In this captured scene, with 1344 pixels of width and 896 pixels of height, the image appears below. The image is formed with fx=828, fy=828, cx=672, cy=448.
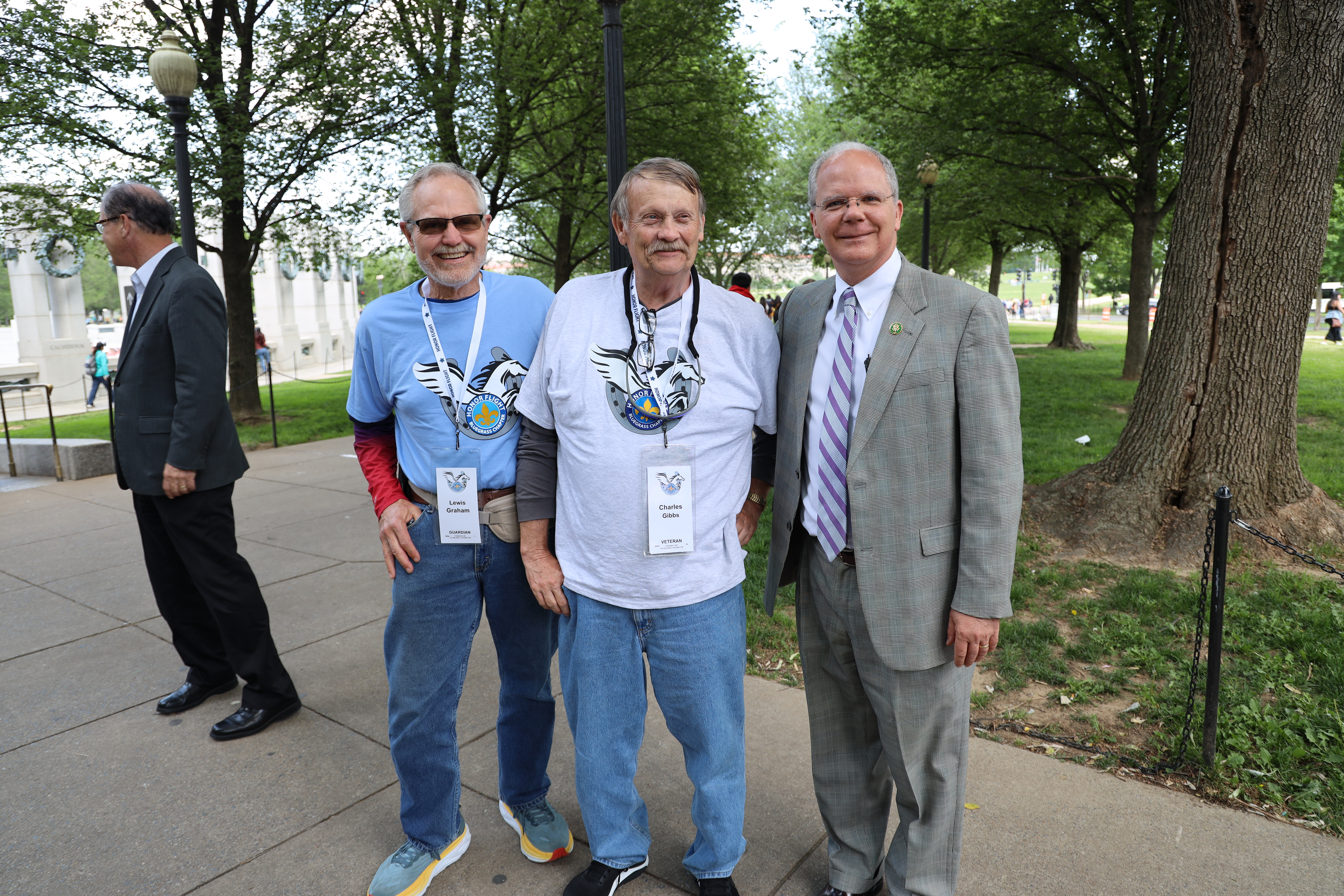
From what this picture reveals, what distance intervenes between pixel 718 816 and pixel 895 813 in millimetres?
920

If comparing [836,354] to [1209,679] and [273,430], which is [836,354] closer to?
[1209,679]

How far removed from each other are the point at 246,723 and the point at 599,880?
198 cm

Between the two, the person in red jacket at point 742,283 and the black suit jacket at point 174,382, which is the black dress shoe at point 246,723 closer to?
the black suit jacket at point 174,382

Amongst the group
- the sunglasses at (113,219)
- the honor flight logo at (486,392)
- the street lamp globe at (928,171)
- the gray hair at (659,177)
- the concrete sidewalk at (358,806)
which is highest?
the street lamp globe at (928,171)

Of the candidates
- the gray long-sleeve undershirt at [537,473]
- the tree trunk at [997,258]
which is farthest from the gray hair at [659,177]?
the tree trunk at [997,258]

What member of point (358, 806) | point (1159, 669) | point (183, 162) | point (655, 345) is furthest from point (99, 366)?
point (1159, 669)

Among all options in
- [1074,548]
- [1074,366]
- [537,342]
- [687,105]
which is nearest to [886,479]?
[537,342]

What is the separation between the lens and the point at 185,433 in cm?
344

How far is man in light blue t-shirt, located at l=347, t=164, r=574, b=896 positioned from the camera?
243cm

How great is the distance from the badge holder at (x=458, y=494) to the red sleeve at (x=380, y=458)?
0.74 feet

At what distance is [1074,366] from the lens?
18.5 meters

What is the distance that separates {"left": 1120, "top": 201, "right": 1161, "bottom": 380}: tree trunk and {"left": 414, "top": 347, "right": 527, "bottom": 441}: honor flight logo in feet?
48.5

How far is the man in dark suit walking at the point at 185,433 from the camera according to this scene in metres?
3.47

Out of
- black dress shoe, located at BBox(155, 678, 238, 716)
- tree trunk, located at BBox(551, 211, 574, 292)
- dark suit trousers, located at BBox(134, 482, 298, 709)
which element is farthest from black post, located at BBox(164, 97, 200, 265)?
tree trunk, located at BBox(551, 211, 574, 292)
